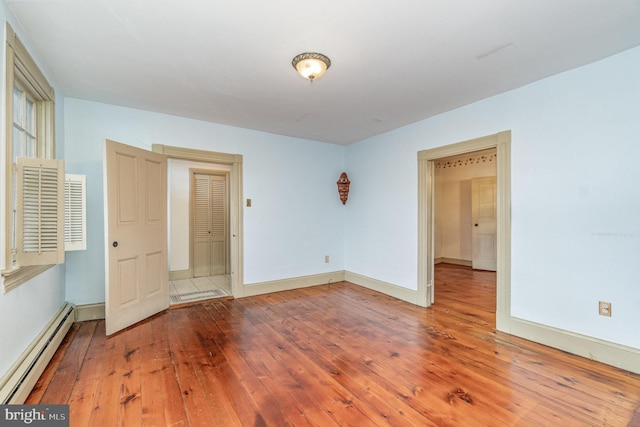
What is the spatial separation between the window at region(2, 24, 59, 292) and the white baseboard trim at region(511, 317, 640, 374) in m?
4.08

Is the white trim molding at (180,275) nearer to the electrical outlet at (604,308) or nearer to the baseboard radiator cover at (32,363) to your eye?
the baseboard radiator cover at (32,363)

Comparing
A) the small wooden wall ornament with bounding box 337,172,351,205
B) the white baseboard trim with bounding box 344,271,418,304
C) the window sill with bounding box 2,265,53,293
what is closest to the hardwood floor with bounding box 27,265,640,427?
the white baseboard trim with bounding box 344,271,418,304

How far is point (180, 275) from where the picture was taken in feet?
17.6

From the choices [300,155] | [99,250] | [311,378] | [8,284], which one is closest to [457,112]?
[300,155]

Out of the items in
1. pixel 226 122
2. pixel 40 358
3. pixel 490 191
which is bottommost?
pixel 40 358

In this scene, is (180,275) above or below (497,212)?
below

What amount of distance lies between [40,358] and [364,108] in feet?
12.3

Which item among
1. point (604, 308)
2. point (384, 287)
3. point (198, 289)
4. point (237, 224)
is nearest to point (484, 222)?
point (384, 287)

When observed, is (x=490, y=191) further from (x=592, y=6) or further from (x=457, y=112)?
(x=592, y=6)

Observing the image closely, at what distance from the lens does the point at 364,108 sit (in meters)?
3.39

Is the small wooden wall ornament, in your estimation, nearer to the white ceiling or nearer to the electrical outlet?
the white ceiling

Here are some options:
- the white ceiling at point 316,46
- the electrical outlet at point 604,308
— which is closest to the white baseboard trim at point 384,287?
the electrical outlet at point 604,308

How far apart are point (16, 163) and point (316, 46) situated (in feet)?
7.49

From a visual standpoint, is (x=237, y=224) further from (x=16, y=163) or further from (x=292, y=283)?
(x=16, y=163)
